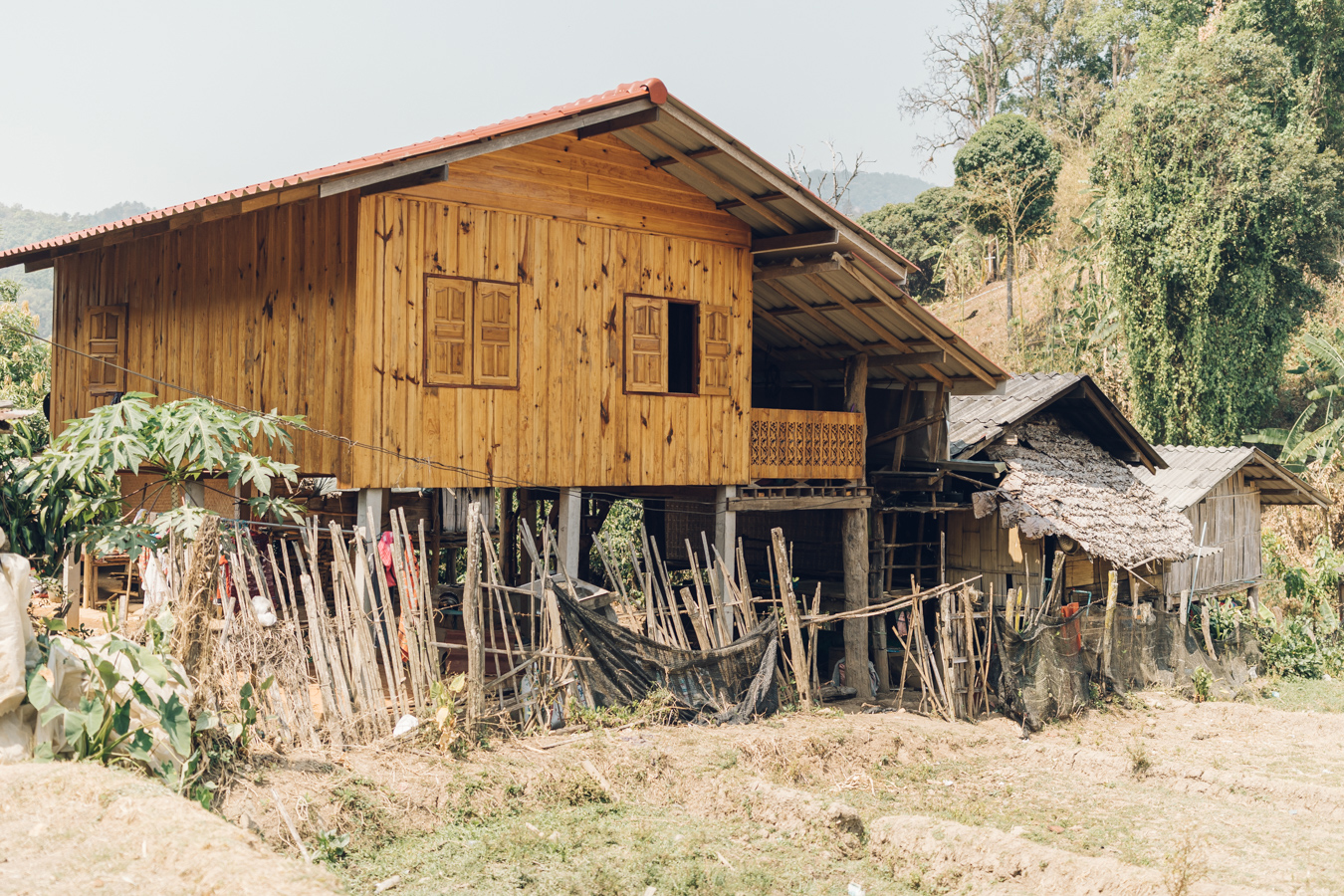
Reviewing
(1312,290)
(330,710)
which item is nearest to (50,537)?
(330,710)

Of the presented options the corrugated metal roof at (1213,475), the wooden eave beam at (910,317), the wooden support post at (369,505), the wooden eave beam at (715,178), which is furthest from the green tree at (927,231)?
the wooden support post at (369,505)

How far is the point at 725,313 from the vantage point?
1248 centimetres

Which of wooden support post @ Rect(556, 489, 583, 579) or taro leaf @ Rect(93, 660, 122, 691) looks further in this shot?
wooden support post @ Rect(556, 489, 583, 579)

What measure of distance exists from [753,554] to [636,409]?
17.8ft

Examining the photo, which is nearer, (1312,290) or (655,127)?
(655,127)

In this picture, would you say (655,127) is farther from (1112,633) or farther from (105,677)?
(1112,633)

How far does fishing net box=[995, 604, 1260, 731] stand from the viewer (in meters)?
12.0

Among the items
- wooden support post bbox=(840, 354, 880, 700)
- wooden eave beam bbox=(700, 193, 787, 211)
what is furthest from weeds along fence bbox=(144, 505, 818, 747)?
wooden eave beam bbox=(700, 193, 787, 211)

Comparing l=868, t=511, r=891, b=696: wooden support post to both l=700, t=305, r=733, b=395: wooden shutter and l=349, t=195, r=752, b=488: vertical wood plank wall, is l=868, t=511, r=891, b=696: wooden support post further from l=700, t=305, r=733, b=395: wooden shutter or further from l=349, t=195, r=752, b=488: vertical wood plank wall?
l=700, t=305, r=733, b=395: wooden shutter

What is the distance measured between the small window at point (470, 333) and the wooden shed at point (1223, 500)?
35.5 feet

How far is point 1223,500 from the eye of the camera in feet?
60.4

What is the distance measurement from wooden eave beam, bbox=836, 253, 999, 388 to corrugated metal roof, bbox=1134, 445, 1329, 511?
4.44 meters

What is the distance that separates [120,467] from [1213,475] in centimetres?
1583

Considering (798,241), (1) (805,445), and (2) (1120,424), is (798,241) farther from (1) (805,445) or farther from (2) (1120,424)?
(2) (1120,424)
